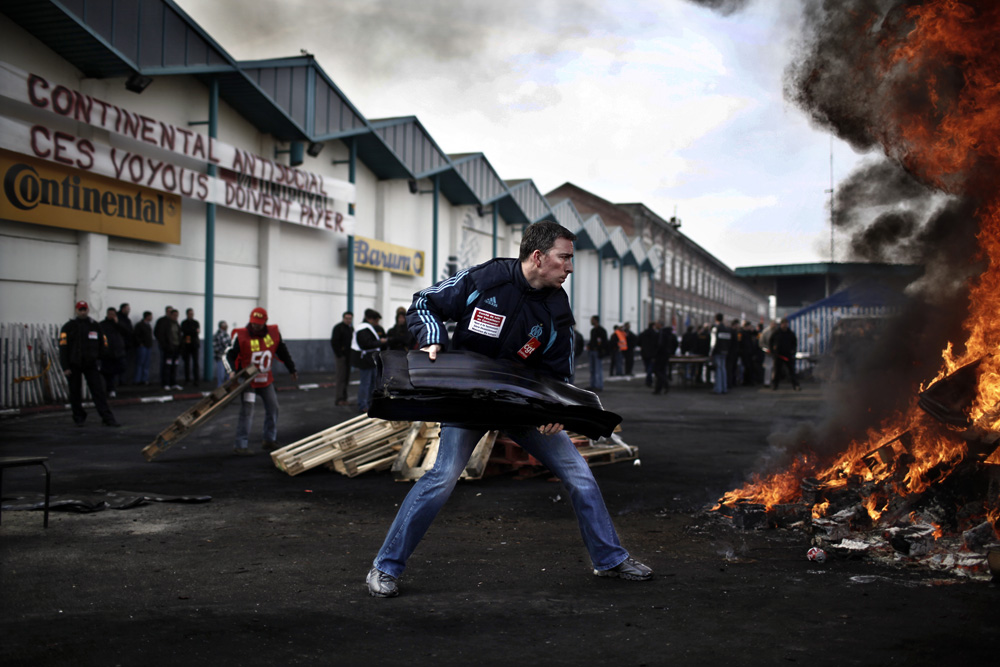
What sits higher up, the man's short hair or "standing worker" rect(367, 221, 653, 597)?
the man's short hair

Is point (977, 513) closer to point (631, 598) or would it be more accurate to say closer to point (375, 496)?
point (631, 598)

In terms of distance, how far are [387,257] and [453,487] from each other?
2633 centimetres

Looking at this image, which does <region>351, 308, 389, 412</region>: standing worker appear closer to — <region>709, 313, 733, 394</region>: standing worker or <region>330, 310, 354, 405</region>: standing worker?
<region>330, 310, 354, 405</region>: standing worker

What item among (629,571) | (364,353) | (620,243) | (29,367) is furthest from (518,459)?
(620,243)

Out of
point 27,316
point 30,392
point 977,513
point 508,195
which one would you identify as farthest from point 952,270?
point 508,195

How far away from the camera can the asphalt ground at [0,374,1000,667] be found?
328 centimetres

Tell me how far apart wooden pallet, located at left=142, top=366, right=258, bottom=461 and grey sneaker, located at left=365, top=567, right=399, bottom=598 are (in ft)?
16.3

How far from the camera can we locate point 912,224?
274 inches

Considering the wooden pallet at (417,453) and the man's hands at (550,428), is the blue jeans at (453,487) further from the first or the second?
the wooden pallet at (417,453)

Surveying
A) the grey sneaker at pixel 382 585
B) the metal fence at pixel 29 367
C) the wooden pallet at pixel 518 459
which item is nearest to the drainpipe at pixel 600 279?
the metal fence at pixel 29 367

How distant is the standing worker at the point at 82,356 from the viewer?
1156 cm

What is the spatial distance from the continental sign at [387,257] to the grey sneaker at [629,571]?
2448cm

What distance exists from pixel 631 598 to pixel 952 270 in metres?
4.20

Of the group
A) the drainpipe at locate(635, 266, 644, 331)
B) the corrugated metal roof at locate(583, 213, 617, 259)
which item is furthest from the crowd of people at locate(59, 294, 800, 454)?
the drainpipe at locate(635, 266, 644, 331)
